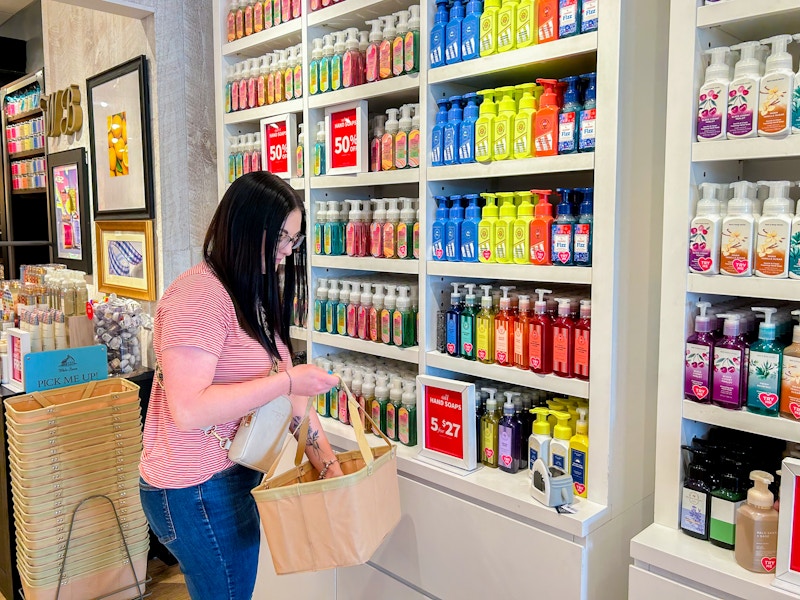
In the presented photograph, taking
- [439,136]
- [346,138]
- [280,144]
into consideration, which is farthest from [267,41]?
[439,136]

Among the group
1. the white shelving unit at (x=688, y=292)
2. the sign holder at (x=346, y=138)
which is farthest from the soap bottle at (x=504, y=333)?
the sign holder at (x=346, y=138)

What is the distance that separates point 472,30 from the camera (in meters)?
2.02

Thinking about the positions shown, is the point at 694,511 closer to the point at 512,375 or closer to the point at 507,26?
the point at 512,375

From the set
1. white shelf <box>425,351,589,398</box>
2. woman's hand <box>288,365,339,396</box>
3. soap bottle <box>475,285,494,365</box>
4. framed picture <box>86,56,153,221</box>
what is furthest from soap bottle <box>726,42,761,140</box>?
framed picture <box>86,56,153,221</box>

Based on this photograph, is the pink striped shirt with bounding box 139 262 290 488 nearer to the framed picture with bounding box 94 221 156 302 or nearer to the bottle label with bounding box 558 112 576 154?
the bottle label with bounding box 558 112 576 154

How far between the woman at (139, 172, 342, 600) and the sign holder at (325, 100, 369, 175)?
2.56 ft

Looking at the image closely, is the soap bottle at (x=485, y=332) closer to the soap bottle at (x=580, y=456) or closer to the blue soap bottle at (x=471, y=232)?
the blue soap bottle at (x=471, y=232)

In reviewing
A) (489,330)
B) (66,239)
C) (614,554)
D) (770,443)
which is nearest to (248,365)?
(489,330)

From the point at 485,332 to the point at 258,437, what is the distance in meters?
0.79

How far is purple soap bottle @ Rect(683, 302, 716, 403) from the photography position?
1.61 m

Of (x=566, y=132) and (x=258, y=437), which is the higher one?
(x=566, y=132)

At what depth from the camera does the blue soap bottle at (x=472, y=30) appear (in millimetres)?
2010

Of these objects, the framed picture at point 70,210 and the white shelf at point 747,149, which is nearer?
the white shelf at point 747,149

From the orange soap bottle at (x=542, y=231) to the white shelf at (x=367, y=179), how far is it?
49 cm
